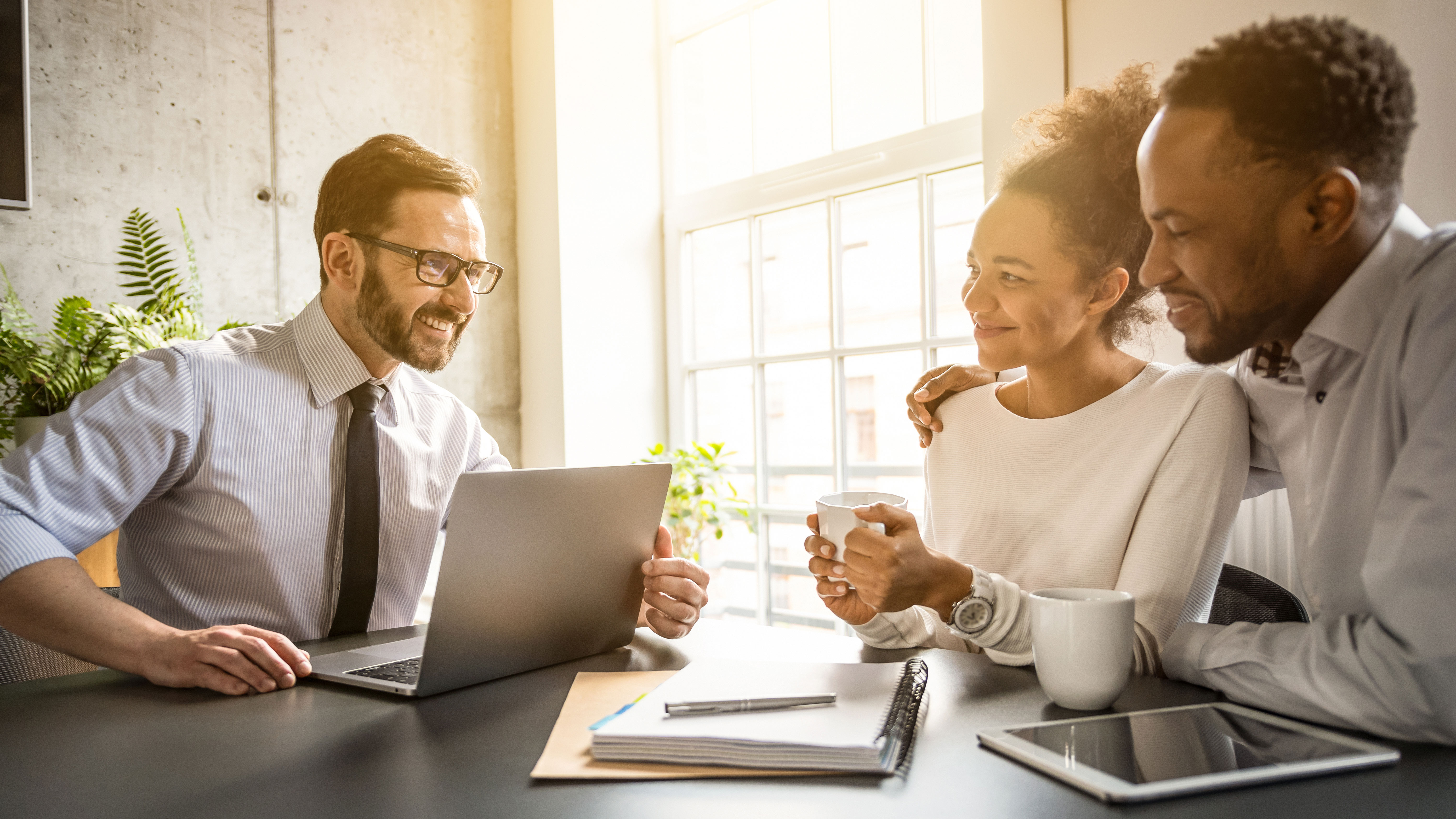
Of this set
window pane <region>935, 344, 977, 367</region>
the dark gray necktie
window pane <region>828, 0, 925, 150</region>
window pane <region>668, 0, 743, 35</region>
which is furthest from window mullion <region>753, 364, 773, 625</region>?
the dark gray necktie

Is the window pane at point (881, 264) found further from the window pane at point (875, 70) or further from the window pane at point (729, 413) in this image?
the window pane at point (729, 413)

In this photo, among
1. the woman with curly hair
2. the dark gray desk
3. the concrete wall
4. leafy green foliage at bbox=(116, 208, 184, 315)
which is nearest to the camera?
the dark gray desk

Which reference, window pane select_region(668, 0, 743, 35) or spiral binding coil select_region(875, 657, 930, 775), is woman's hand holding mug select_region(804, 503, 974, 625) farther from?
window pane select_region(668, 0, 743, 35)

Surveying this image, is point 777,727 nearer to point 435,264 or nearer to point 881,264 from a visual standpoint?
point 435,264

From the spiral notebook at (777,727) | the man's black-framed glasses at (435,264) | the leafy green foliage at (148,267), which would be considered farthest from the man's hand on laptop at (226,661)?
the leafy green foliage at (148,267)

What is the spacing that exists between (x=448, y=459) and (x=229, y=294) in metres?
1.71

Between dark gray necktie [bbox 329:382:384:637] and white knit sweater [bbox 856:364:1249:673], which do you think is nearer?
white knit sweater [bbox 856:364:1249:673]

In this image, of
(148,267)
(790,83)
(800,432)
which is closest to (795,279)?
(800,432)

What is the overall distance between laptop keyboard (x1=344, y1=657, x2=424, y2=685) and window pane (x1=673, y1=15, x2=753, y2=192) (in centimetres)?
278

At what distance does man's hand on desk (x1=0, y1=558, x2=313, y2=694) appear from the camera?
1032mm

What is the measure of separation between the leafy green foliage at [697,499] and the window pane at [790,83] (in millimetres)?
1175

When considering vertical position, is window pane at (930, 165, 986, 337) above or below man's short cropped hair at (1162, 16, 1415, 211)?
above

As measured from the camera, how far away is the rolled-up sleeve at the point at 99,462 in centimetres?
119

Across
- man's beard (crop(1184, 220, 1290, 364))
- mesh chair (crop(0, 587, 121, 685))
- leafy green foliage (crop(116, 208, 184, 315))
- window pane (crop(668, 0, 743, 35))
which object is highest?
window pane (crop(668, 0, 743, 35))
